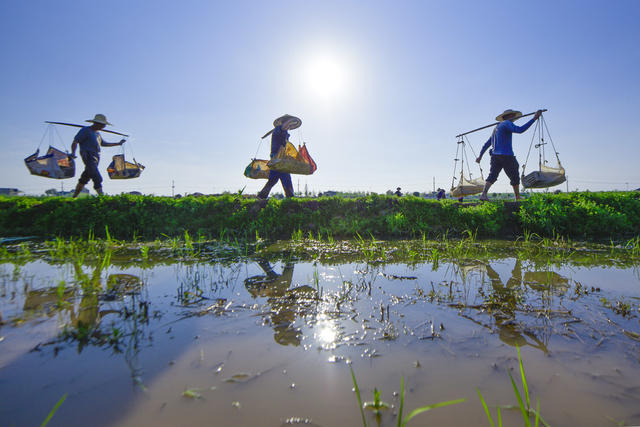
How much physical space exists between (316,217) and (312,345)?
4711 millimetres

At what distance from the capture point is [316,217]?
20.5ft

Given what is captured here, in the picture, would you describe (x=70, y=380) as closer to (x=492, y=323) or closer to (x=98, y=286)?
(x=98, y=286)

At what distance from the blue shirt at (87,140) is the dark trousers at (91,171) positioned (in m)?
0.12

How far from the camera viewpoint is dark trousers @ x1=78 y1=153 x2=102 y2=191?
6859mm

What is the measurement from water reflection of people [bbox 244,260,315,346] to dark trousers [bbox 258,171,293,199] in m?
4.11

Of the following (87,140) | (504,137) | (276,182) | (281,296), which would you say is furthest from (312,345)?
(87,140)

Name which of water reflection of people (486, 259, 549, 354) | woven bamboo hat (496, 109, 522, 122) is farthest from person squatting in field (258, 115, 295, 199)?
woven bamboo hat (496, 109, 522, 122)

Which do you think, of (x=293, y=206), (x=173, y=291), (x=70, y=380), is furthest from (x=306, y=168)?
(x=70, y=380)

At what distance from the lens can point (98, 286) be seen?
241 cm

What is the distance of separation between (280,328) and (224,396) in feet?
2.06

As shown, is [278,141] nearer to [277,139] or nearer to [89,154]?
[277,139]

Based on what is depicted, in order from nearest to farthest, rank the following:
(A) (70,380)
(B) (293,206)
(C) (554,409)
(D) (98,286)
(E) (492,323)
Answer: (C) (554,409) < (A) (70,380) < (E) (492,323) < (D) (98,286) < (B) (293,206)

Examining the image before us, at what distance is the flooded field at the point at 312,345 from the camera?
1120 millimetres

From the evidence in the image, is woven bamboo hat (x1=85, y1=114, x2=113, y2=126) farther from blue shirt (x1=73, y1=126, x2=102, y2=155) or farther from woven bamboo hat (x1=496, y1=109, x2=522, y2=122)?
woven bamboo hat (x1=496, y1=109, x2=522, y2=122)
